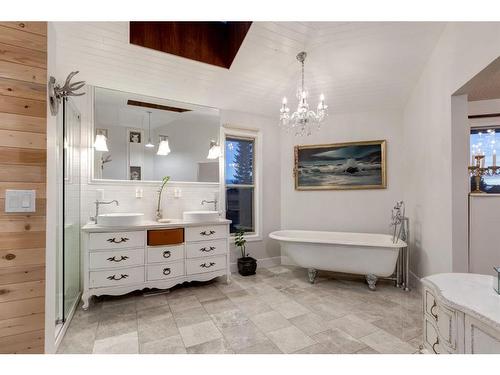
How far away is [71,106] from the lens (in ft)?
8.03

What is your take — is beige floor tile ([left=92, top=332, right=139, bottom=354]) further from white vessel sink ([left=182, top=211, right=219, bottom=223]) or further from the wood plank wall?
white vessel sink ([left=182, top=211, right=219, bottom=223])

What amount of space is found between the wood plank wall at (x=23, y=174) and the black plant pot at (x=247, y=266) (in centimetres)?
257

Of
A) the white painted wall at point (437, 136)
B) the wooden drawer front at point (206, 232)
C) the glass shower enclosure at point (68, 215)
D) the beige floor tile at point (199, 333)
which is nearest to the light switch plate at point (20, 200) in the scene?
the glass shower enclosure at point (68, 215)

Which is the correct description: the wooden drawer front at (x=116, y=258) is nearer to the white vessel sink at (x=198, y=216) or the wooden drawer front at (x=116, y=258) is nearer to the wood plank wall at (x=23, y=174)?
the white vessel sink at (x=198, y=216)

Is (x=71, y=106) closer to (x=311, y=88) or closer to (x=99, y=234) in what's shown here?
(x=99, y=234)

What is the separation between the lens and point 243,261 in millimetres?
3670

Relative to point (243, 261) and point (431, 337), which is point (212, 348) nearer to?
point (431, 337)

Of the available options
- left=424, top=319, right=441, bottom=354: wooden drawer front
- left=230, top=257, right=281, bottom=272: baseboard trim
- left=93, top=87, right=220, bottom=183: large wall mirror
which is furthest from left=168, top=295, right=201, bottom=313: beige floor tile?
left=424, top=319, right=441, bottom=354: wooden drawer front

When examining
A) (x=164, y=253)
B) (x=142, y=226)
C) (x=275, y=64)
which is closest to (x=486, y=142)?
(x=275, y=64)

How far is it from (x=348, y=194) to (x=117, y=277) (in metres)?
3.38

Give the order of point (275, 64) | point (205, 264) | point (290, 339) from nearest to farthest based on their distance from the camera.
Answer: point (290, 339)
point (275, 64)
point (205, 264)
